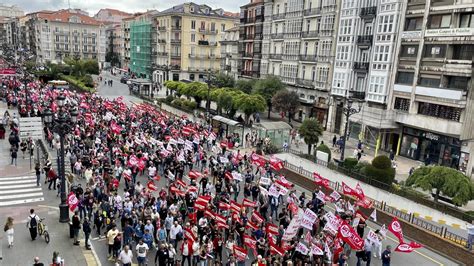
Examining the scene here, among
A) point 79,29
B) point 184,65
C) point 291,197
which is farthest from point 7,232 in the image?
point 79,29

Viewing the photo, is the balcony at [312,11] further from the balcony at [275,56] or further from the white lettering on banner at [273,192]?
the white lettering on banner at [273,192]

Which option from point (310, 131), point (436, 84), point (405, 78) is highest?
point (405, 78)

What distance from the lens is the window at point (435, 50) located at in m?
35.7

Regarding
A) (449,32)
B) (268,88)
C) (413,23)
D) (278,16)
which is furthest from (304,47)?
(449,32)

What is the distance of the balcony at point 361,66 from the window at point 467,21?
10706mm

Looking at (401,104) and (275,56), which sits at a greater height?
(275,56)

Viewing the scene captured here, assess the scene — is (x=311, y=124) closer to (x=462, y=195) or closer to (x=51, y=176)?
(x=462, y=195)

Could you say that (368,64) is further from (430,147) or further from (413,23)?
(430,147)

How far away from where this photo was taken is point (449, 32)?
3462 cm

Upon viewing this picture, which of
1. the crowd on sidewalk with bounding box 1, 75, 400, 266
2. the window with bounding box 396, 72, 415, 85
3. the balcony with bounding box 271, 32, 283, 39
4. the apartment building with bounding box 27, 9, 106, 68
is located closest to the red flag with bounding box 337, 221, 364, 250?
the crowd on sidewalk with bounding box 1, 75, 400, 266

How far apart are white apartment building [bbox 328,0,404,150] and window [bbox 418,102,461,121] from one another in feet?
10.5

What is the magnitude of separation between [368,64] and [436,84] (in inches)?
344

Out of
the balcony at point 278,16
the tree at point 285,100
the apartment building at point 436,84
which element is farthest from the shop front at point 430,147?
the balcony at point 278,16

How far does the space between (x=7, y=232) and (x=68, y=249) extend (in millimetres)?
2564
